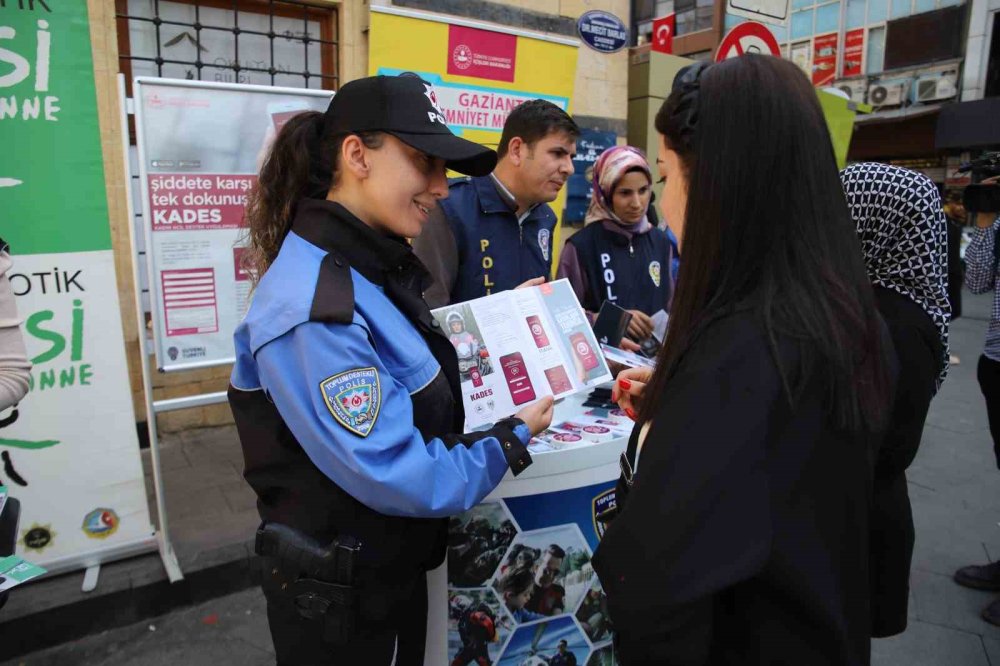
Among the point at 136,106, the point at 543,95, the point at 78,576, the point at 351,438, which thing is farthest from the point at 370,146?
the point at 543,95

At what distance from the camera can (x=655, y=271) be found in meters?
3.18

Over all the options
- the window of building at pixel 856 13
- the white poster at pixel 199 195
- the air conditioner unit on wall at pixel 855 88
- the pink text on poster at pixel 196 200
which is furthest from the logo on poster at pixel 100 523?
the window of building at pixel 856 13

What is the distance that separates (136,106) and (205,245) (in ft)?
1.98

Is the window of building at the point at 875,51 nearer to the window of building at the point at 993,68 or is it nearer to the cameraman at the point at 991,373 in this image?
the window of building at the point at 993,68

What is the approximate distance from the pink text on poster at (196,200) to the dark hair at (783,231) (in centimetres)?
226

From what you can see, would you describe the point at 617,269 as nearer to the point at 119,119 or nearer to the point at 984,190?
the point at 984,190

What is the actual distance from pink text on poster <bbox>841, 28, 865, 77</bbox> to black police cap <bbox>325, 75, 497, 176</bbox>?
22.1 metres

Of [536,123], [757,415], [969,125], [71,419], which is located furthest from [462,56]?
[969,125]

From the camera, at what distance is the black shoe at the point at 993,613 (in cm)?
293

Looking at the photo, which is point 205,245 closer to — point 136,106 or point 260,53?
point 136,106

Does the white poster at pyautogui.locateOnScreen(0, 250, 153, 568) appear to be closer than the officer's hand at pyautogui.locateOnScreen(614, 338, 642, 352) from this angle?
No

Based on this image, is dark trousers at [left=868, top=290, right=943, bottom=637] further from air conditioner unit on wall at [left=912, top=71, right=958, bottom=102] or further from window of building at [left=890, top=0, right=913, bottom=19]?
window of building at [left=890, top=0, right=913, bottom=19]

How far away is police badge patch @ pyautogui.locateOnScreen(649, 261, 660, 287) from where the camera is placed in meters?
3.15

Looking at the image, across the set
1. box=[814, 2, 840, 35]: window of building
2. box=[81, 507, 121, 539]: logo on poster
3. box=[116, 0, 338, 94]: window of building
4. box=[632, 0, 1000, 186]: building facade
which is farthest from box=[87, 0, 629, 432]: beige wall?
box=[814, 2, 840, 35]: window of building
